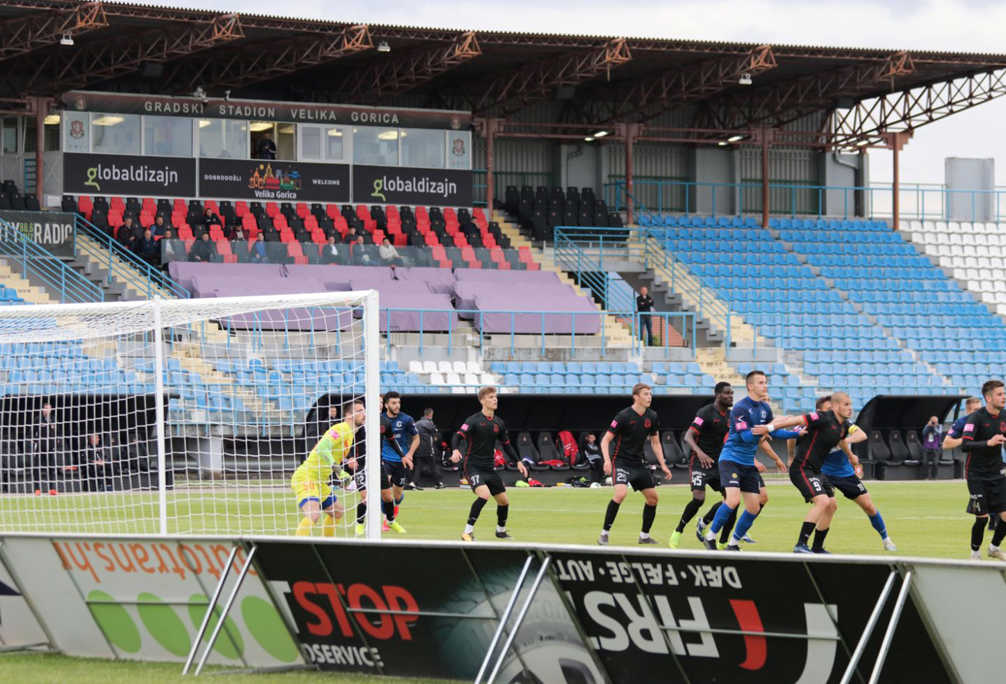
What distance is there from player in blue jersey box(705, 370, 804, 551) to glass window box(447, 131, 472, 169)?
3003 cm

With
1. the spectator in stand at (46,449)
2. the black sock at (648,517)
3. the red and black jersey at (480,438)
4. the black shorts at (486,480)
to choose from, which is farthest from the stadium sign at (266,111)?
the black sock at (648,517)

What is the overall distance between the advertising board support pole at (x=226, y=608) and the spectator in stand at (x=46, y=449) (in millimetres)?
10637

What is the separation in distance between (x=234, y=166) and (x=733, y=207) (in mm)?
16867

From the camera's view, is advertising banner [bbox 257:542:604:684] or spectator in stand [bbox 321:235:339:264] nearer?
advertising banner [bbox 257:542:604:684]

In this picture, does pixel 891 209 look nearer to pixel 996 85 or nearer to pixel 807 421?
pixel 996 85

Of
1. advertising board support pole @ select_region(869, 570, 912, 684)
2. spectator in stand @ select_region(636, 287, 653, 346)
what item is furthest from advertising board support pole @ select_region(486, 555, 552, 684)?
spectator in stand @ select_region(636, 287, 653, 346)

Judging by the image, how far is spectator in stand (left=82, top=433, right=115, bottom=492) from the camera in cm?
2089

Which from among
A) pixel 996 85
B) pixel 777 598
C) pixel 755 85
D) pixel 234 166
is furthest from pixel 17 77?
pixel 777 598

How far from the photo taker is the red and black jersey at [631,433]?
17484mm

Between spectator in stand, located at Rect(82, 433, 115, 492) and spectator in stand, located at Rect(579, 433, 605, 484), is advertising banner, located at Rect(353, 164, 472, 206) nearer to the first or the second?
spectator in stand, located at Rect(579, 433, 605, 484)

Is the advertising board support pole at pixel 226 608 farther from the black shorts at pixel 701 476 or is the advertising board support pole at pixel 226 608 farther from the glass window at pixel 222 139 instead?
the glass window at pixel 222 139

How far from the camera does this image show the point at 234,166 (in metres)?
42.9

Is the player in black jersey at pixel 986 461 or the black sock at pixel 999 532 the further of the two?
the black sock at pixel 999 532

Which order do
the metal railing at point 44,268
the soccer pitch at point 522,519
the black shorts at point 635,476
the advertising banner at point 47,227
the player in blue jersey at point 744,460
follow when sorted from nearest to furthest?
1. the player in blue jersey at point 744,460
2. the black shorts at point 635,476
3. the soccer pitch at point 522,519
4. the metal railing at point 44,268
5. the advertising banner at point 47,227
